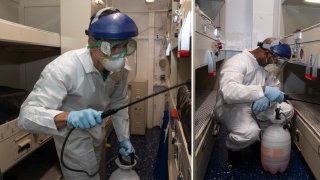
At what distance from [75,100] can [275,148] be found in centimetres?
113

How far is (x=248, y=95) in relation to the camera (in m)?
1.39

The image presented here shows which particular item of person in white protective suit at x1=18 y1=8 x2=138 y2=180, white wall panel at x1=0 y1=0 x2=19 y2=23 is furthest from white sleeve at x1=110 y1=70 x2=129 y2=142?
white wall panel at x1=0 y1=0 x2=19 y2=23

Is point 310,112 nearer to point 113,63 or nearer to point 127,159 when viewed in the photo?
point 127,159

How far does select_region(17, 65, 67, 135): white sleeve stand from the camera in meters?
1.03

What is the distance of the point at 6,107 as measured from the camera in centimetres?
137

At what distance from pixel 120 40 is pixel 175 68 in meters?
1.07

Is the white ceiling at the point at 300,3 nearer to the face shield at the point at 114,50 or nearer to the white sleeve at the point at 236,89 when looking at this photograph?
the white sleeve at the point at 236,89

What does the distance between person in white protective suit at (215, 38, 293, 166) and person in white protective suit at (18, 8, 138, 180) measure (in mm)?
602

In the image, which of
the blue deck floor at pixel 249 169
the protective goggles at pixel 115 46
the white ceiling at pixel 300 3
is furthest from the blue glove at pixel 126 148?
the white ceiling at pixel 300 3

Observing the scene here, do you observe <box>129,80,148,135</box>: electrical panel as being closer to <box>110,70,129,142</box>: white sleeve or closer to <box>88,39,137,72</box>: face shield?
<box>110,70,129,142</box>: white sleeve

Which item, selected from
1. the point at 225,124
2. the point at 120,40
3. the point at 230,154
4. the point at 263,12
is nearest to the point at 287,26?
the point at 263,12

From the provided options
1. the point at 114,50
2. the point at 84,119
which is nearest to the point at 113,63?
the point at 114,50

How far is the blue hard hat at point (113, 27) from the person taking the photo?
102cm

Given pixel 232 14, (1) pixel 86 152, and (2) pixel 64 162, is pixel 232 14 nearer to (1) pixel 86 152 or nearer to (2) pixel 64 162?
(1) pixel 86 152
